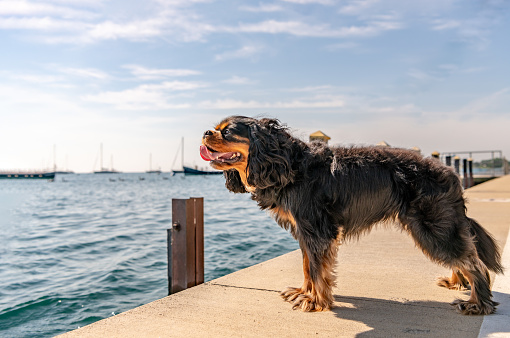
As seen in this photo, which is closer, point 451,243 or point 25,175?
point 451,243

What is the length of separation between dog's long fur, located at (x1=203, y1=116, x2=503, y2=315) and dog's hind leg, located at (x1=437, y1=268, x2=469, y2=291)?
1.56 feet

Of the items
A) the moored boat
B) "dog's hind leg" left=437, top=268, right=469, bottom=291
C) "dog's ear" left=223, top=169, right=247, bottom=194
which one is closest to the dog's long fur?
"dog's ear" left=223, top=169, right=247, bottom=194

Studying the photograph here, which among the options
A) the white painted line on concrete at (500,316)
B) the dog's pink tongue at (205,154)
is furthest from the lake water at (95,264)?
the white painted line on concrete at (500,316)

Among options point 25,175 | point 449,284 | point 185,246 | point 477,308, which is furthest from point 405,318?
point 25,175

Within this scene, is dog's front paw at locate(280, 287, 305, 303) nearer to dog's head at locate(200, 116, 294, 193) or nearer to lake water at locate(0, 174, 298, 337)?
dog's head at locate(200, 116, 294, 193)

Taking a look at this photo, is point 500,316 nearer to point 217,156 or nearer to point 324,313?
point 324,313

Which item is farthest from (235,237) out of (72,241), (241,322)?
(241,322)

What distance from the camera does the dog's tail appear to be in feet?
12.7

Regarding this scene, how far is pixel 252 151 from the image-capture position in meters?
3.70

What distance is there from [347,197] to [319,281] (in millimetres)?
809

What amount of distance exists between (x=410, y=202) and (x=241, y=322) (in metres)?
1.85

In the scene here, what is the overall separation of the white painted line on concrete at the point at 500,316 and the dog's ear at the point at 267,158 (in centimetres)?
197

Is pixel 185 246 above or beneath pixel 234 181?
beneath

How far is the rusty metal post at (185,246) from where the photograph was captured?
505cm
